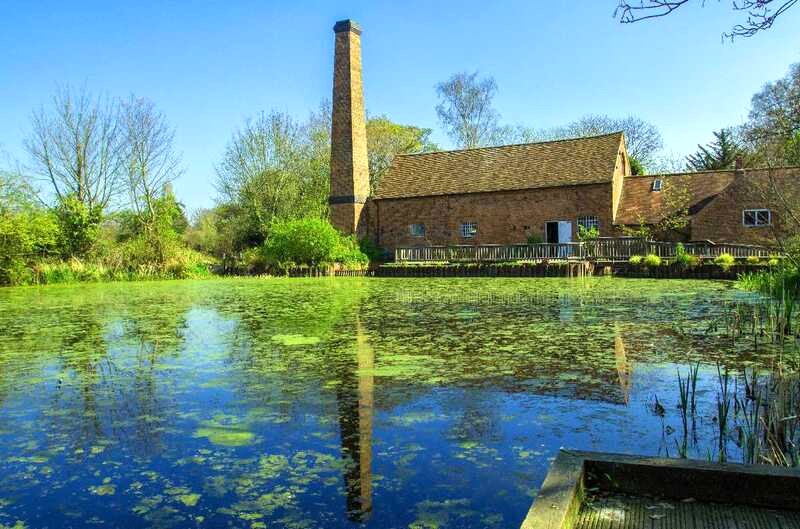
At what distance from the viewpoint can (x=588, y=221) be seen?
2823 cm

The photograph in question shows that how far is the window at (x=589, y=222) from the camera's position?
2802 centimetres

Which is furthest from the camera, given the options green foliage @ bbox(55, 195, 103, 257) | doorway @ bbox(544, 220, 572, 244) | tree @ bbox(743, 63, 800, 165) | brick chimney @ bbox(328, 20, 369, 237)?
brick chimney @ bbox(328, 20, 369, 237)

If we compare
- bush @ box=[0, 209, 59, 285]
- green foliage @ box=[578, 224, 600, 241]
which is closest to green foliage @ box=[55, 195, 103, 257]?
bush @ box=[0, 209, 59, 285]

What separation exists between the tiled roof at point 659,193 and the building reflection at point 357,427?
22534 millimetres

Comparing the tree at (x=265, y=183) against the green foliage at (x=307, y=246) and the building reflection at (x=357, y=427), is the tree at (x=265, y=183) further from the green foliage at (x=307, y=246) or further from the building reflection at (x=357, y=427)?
the building reflection at (x=357, y=427)

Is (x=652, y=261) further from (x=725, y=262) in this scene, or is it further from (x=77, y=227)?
(x=77, y=227)

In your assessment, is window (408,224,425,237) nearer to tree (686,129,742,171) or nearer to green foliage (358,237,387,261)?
green foliage (358,237,387,261)

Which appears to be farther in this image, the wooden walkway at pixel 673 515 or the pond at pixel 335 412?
the pond at pixel 335 412

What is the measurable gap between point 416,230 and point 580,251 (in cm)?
927

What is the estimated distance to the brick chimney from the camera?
30.2 metres

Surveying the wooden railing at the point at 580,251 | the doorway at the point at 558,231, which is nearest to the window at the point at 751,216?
the wooden railing at the point at 580,251

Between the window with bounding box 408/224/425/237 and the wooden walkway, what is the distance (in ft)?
95.1

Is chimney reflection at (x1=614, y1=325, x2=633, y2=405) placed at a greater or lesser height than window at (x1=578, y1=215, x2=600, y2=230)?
lesser

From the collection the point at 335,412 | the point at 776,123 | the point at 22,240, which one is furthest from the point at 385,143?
the point at 335,412
